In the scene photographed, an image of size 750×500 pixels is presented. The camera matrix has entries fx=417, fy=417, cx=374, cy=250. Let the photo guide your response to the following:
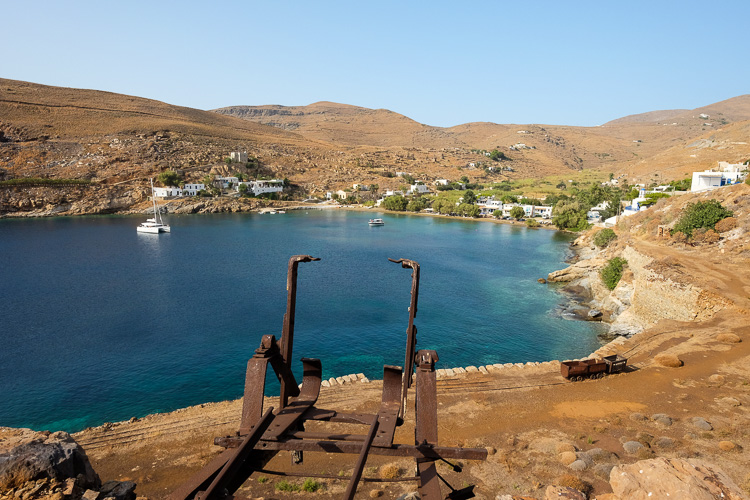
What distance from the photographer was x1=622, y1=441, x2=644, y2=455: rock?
1378 cm

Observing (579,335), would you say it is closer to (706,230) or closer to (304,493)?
(706,230)

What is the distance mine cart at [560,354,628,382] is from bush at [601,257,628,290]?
24867 millimetres

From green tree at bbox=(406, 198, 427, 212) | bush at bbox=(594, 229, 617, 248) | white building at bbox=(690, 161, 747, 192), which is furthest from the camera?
green tree at bbox=(406, 198, 427, 212)

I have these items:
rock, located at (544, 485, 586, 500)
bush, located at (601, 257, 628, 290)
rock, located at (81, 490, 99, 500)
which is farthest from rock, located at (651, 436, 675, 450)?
bush, located at (601, 257, 628, 290)

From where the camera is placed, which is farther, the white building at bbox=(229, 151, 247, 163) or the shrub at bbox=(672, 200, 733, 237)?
the white building at bbox=(229, 151, 247, 163)

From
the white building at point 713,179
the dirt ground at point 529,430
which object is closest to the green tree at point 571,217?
the white building at point 713,179

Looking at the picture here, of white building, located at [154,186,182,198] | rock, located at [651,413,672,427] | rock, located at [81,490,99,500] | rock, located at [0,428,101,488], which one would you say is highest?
white building, located at [154,186,182,198]

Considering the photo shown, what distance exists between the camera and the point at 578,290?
48.2m

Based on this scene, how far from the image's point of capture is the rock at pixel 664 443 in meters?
14.0

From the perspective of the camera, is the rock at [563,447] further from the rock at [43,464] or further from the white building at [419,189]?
the white building at [419,189]

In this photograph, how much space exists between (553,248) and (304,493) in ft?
242

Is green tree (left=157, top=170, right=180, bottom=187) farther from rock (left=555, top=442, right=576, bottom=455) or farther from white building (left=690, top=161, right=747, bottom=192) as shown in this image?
rock (left=555, top=442, right=576, bottom=455)

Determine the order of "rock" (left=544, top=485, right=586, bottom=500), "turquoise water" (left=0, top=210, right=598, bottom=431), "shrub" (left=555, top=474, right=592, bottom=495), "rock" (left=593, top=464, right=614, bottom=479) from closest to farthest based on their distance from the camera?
1. "rock" (left=544, top=485, right=586, bottom=500)
2. "shrub" (left=555, top=474, right=592, bottom=495)
3. "rock" (left=593, top=464, right=614, bottom=479)
4. "turquoise water" (left=0, top=210, right=598, bottom=431)

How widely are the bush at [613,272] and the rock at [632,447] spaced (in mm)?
32087
